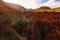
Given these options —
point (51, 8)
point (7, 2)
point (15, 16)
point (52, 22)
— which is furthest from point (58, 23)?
point (7, 2)

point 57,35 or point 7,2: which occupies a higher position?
point 7,2

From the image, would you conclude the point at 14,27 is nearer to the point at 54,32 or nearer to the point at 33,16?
the point at 33,16

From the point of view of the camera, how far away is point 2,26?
0.85m

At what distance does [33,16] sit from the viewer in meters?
0.89

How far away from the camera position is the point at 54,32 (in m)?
0.84

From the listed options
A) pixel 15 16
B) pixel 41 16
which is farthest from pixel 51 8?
pixel 15 16

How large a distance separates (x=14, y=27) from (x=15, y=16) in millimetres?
71

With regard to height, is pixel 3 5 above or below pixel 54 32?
above

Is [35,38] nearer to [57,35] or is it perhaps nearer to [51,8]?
[57,35]

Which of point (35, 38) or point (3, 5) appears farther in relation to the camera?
point (3, 5)

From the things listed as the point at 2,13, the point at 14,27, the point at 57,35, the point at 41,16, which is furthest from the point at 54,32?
the point at 2,13

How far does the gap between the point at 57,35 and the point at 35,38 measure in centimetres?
13

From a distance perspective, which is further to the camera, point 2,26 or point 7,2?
point 7,2

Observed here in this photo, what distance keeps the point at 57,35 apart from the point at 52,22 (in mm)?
84
